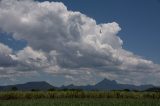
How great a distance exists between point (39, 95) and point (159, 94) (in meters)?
29.3

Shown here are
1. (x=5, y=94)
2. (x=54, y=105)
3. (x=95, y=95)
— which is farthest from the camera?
(x=95, y=95)

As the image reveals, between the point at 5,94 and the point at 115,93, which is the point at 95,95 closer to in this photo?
the point at 115,93

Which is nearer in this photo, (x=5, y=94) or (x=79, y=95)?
(x=5, y=94)

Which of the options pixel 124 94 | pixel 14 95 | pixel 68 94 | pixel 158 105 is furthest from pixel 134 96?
pixel 158 105

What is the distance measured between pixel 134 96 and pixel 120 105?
1899 inches

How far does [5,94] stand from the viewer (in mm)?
83000

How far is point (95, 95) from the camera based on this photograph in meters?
88.4

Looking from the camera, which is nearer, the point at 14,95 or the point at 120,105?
the point at 120,105

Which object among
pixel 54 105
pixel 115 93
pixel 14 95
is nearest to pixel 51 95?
pixel 14 95

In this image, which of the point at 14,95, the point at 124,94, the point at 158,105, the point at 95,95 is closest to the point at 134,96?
the point at 124,94

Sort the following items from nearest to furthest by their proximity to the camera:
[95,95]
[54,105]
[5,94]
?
[54,105] < [5,94] < [95,95]

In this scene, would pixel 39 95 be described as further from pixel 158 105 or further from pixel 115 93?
pixel 158 105

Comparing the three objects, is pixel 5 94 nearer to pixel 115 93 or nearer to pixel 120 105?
pixel 115 93

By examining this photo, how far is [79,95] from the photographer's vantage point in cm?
8875
